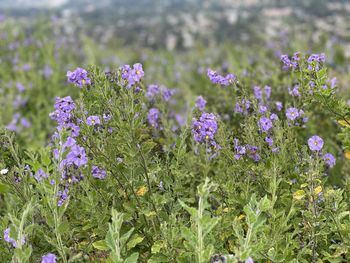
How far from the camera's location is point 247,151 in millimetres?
2795

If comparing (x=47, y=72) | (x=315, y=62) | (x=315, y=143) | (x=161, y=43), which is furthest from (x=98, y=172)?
(x=161, y=43)

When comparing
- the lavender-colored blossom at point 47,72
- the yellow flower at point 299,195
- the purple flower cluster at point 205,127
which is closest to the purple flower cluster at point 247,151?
the purple flower cluster at point 205,127

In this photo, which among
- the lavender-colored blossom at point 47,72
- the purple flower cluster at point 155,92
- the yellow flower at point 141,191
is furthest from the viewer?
the lavender-colored blossom at point 47,72

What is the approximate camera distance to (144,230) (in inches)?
102

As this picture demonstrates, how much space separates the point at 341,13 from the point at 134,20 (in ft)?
41.6

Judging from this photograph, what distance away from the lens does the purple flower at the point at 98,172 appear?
2.64 m

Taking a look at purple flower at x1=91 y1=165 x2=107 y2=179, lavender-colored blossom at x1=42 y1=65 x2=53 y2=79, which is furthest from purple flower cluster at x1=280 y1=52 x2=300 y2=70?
lavender-colored blossom at x1=42 y1=65 x2=53 y2=79

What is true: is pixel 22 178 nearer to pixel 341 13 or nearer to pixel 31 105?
pixel 31 105

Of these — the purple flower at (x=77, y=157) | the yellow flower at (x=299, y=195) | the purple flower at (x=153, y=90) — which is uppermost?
the purple flower at (x=153, y=90)

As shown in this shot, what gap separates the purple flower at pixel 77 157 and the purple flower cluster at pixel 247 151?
2.82 feet

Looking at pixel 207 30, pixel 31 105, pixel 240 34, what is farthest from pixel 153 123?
pixel 207 30

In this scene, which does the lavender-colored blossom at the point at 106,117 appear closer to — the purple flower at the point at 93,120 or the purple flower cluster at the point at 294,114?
the purple flower at the point at 93,120

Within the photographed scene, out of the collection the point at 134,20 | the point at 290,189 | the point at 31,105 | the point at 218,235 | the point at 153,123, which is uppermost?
the point at 134,20

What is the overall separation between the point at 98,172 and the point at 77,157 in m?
0.22
